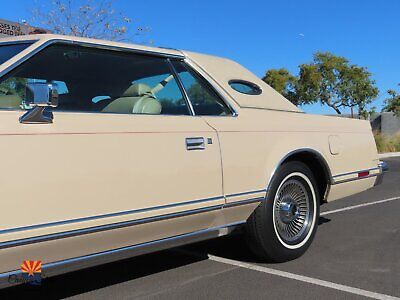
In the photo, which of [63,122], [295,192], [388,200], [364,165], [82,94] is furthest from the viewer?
[388,200]

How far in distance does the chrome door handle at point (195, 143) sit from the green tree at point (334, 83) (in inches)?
1361

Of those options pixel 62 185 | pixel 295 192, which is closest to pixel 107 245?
pixel 62 185

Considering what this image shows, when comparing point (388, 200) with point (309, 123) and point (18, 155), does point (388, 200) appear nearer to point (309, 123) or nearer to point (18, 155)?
point (309, 123)

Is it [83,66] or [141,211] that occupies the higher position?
[83,66]

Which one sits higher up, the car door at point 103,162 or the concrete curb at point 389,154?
the car door at point 103,162

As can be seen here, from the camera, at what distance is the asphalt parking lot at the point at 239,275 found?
3.87 metres

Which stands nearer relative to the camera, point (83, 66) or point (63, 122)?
point (63, 122)

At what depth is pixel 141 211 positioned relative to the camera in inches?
134

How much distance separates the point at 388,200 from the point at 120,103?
5997 millimetres

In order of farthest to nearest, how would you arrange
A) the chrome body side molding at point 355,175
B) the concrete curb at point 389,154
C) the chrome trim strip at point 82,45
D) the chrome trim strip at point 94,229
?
1. the concrete curb at point 389,154
2. the chrome body side molding at point 355,175
3. the chrome trim strip at point 82,45
4. the chrome trim strip at point 94,229

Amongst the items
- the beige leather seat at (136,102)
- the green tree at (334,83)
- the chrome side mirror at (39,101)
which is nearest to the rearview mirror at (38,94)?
the chrome side mirror at (39,101)

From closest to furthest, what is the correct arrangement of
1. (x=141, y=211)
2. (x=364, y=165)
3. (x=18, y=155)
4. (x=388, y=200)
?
(x=18, y=155), (x=141, y=211), (x=364, y=165), (x=388, y=200)

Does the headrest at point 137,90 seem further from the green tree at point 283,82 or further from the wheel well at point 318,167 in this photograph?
the green tree at point 283,82

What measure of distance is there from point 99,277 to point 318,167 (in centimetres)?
228
